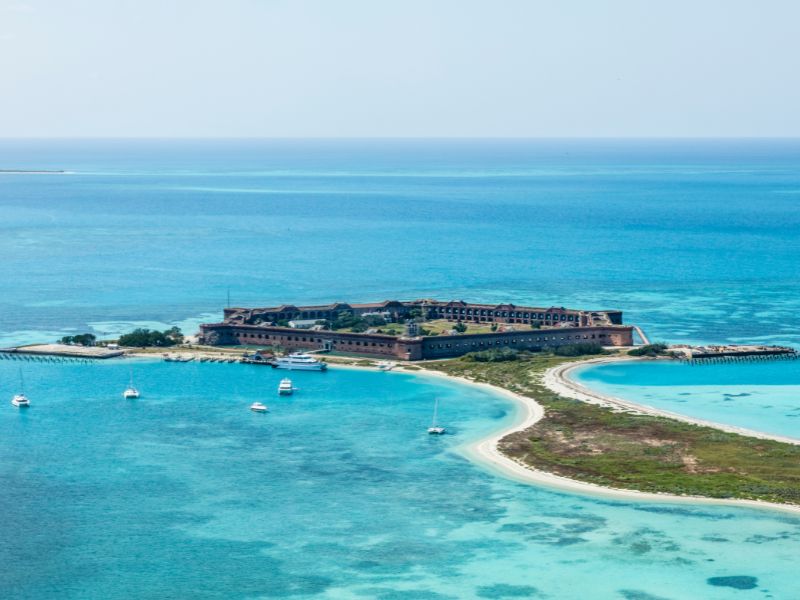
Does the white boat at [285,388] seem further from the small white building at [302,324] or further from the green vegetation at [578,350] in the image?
the green vegetation at [578,350]

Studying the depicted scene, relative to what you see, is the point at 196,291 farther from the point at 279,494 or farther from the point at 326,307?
the point at 279,494

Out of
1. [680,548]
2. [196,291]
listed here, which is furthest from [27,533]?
[196,291]

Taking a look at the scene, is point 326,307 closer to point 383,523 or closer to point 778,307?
point 778,307

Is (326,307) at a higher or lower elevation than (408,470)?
higher

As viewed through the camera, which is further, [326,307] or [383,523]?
[326,307]

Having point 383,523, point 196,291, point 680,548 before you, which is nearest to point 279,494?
point 383,523

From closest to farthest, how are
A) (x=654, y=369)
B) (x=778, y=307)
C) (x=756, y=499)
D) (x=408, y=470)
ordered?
(x=756, y=499), (x=408, y=470), (x=654, y=369), (x=778, y=307)

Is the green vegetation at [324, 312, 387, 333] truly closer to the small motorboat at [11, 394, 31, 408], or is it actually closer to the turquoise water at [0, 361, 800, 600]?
the turquoise water at [0, 361, 800, 600]

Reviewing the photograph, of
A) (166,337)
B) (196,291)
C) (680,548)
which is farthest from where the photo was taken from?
(196,291)
